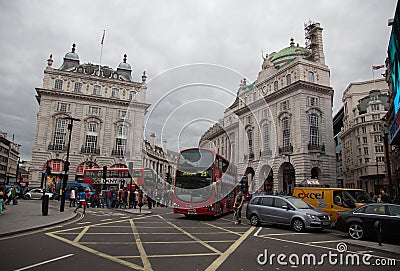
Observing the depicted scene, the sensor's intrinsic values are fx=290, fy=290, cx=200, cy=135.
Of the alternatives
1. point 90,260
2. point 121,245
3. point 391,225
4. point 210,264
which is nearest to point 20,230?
point 121,245

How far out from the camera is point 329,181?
41000mm

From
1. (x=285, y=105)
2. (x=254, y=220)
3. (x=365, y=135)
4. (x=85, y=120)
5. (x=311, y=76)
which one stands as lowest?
(x=254, y=220)

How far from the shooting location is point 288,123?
4312 centimetres

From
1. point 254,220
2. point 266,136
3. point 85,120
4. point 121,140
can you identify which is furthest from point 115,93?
point 254,220

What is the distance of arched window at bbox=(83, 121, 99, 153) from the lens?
4820cm

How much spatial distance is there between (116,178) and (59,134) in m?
20.6

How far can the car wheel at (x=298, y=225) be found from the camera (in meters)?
12.8

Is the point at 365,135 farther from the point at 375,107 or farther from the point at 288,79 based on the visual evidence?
the point at 288,79

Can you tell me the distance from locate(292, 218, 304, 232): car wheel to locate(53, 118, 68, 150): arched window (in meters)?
42.9

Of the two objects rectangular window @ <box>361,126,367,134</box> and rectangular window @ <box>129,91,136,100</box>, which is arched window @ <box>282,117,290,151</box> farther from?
rectangular window @ <box>361,126,367,134</box>

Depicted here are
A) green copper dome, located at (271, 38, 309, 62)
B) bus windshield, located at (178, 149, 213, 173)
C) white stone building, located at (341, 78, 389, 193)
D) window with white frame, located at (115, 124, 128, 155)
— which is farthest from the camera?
white stone building, located at (341, 78, 389, 193)

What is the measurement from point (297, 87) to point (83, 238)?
37.6 metres

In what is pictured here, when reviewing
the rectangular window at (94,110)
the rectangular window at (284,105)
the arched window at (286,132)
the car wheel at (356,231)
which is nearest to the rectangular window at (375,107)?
the rectangular window at (284,105)

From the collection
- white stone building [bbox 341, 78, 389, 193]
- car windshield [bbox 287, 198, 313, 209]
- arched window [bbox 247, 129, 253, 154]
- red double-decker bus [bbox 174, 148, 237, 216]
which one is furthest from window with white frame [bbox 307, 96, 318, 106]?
car windshield [bbox 287, 198, 313, 209]
